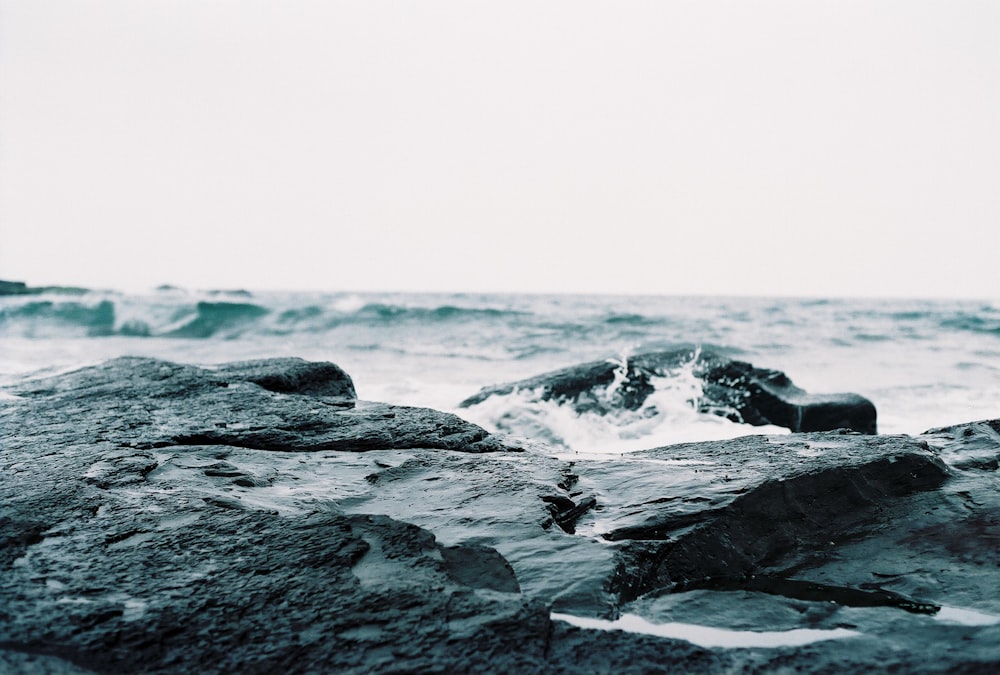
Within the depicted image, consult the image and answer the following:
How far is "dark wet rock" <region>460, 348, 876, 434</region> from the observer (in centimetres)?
521

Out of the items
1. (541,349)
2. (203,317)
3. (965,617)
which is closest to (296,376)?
(965,617)

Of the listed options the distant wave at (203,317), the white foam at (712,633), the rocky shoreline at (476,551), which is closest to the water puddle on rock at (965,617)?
the rocky shoreline at (476,551)

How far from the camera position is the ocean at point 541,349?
17.3ft

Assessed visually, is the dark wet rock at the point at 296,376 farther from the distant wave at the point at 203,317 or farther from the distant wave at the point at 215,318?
the distant wave at the point at 215,318

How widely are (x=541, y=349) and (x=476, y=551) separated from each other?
37.1ft

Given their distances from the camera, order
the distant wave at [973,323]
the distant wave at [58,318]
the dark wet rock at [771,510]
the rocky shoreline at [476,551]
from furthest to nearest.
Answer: the distant wave at [58,318] < the distant wave at [973,323] < the dark wet rock at [771,510] < the rocky shoreline at [476,551]

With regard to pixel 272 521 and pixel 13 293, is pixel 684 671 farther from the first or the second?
pixel 13 293

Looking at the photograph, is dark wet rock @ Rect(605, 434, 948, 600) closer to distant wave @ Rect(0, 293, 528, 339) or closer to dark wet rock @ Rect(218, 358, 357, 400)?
dark wet rock @ Rect(218, 358, 357, 400)

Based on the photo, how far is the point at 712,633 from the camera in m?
1.52

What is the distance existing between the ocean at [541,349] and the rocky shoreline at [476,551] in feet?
3.20

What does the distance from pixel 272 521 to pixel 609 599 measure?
904 mm

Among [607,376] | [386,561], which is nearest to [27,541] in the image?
[386,561]

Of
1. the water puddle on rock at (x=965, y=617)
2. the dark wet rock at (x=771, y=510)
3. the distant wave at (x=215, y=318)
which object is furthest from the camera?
the distant wave at (x=215, y=318)

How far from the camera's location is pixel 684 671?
52.9 inches
